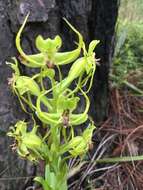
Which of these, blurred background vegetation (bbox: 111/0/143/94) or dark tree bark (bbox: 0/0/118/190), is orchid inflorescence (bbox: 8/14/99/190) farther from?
blurred background vegetation (bbox: 111/0/143/94)

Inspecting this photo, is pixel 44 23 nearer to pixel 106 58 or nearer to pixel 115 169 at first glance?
pixel 106 58

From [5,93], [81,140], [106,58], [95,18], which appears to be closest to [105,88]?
[106,58]

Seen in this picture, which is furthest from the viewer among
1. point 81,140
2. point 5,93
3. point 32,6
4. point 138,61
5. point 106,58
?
point 138,61

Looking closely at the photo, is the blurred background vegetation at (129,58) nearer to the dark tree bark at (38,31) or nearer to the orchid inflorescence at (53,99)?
the dark tree bark at (38,31)

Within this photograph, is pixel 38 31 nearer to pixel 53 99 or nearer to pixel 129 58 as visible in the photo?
pixel 53 99

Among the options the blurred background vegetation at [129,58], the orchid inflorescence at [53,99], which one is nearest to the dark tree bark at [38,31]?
the blurred background vegetation at [129,58]

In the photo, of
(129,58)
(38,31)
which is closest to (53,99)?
(38,31)

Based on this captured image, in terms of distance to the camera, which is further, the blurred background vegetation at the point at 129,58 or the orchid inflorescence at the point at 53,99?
the blurred background vegetation at the point at 129,58

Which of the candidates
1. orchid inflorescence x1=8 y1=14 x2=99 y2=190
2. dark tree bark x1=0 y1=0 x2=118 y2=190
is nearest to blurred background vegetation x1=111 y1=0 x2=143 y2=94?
dark tree bark x1=0 y1=0 x2=118 y2=190
